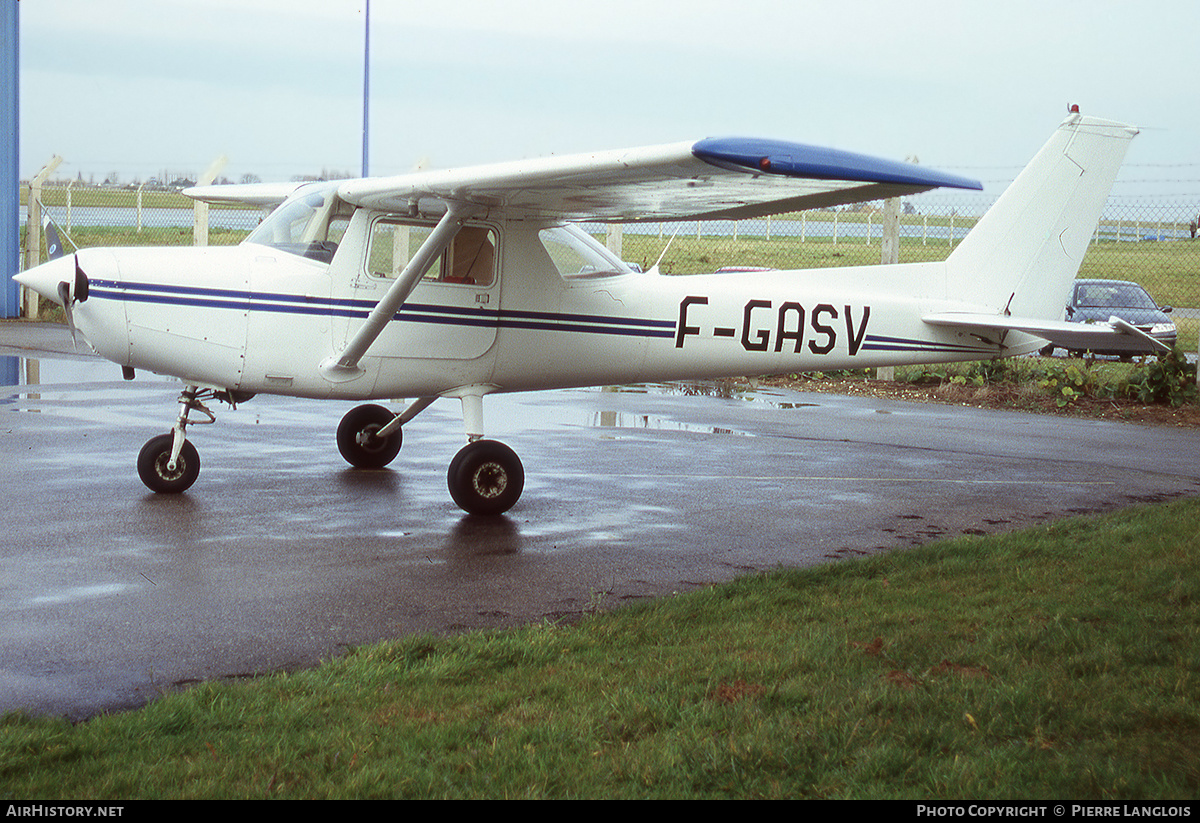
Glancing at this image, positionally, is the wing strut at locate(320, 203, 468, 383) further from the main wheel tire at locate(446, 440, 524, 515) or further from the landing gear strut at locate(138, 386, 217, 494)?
the landing gear strut at locate(138, 386, 217, 494)

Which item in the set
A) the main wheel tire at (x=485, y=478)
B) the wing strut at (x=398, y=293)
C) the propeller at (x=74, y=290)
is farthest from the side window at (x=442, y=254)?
the propeller at (x=74, y=290)

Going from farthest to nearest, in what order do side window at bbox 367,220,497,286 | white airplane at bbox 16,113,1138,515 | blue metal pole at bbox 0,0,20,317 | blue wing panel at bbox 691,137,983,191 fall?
blue metal pole at bbox 0,0,20,317 < side window at bbox 367,220,497,286 < white airplane at bbox 16,113,1138,515 < blue wing panel at bbox 691,137,983,191

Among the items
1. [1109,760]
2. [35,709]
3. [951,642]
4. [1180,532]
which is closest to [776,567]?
[951,642]

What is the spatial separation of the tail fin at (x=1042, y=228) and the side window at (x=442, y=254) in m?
4.11

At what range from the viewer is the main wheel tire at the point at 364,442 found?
9156 mm

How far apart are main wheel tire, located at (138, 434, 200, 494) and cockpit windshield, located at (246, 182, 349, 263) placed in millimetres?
1537

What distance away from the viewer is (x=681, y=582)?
609cm

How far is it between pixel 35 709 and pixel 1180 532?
19.3 feet

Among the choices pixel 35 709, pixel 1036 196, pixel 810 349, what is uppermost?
pixel 1036 196

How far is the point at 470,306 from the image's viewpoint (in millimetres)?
8078

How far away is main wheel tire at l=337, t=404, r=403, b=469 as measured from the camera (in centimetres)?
916

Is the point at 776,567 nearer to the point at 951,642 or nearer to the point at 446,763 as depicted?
the point at 951,642

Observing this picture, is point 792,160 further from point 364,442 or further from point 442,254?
point 364,442

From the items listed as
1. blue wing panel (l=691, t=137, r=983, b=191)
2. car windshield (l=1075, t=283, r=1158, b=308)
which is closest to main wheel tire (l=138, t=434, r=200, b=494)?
blue wing panel (l=691, t=137, r=983, b=191)
